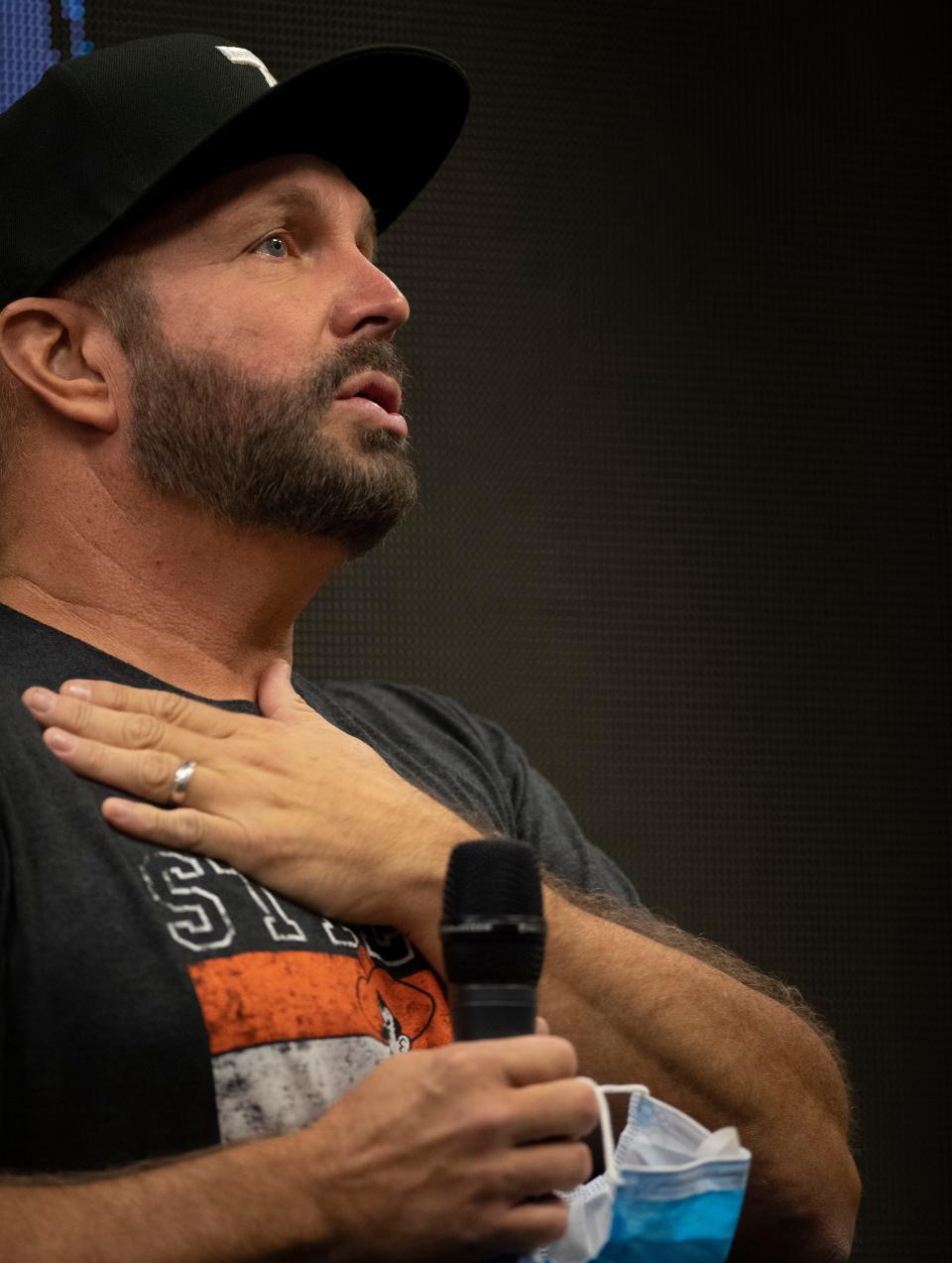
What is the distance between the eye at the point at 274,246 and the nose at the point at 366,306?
0.06m

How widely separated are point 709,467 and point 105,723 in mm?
1223

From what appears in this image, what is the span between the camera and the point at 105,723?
125cm

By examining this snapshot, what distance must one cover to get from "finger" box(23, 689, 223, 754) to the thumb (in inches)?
7.2

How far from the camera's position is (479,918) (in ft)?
3.17

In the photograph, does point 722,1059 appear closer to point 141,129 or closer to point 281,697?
point 281,697

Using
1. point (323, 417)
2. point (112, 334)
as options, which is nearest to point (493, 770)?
point (323, 417)

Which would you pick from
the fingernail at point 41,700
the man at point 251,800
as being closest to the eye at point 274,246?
the man at point 251,800

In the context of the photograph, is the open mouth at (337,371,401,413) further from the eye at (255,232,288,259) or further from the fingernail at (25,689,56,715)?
the fingernail at (25,689,56,715)

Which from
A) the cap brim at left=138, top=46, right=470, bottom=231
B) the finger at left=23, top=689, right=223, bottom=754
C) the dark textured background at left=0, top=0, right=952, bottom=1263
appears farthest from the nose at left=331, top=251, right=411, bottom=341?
the dark textured background at left=0, top=0, right=952, bottom=1263

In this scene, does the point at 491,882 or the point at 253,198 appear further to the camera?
the point at 253,198

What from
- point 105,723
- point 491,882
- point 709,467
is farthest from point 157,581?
point 709,467

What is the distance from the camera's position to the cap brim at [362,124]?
1.46 metres

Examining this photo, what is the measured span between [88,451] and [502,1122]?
0.79 m

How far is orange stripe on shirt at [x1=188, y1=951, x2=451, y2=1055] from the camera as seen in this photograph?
3.78ft
